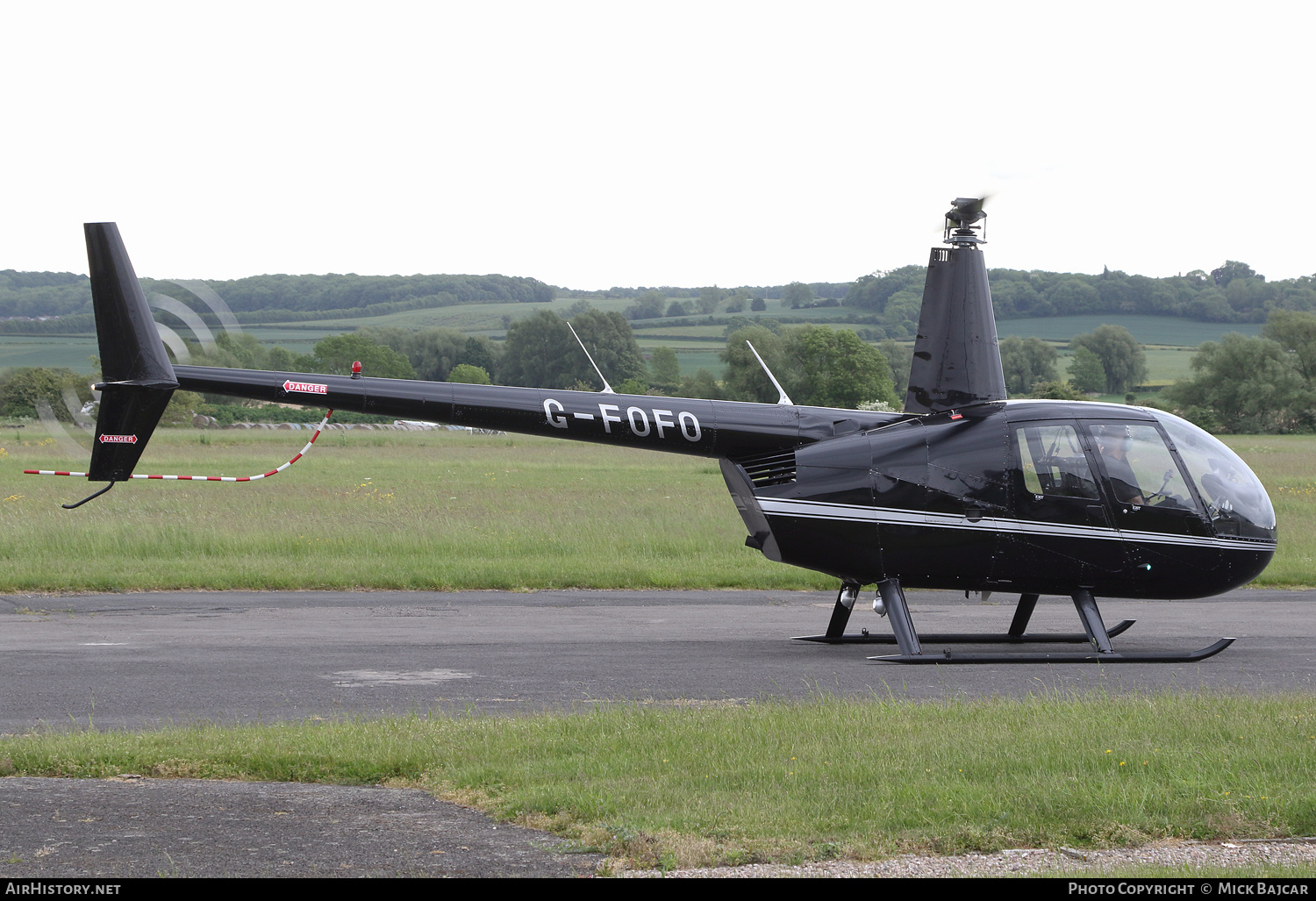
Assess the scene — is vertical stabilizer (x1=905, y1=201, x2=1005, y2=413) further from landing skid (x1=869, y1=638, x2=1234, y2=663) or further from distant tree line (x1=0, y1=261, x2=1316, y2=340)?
distant tree line (x1=0, y1=261, x2=1316, y2=340)

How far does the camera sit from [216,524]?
19875 millimetres

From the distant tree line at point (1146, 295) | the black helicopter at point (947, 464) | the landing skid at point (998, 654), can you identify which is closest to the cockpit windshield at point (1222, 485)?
the black helicopter at point (947, 464)

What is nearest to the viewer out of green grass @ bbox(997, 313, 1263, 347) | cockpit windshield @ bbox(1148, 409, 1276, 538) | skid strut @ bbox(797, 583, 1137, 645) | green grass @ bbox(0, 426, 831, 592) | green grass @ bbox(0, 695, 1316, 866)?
green grass @ bbox(0, 695, 1316, 866)

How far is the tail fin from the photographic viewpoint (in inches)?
423

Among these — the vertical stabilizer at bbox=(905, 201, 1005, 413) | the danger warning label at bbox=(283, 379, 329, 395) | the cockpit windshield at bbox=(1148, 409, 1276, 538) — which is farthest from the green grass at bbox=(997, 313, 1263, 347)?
the danger warning label at bbox=(283, 379, 329, 395)

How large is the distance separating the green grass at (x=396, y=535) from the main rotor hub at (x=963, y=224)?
6453 millimetres

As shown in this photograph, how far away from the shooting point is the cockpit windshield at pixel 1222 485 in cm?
1087

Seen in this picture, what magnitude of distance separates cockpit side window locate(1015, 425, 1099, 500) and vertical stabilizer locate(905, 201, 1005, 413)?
2.20ft

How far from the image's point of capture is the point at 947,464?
35.6 feet

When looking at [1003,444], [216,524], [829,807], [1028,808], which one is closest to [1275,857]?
[1028,808]

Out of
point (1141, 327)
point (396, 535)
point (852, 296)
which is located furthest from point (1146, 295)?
point (396, 535)

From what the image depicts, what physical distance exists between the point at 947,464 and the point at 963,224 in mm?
2431

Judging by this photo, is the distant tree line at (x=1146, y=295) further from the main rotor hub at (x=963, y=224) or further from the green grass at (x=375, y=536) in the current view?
the main rotor hub at (x=963, y=224)

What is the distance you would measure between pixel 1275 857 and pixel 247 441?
5301 centimetres
